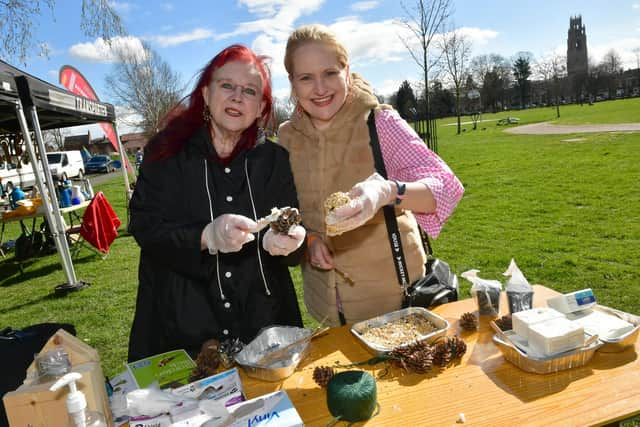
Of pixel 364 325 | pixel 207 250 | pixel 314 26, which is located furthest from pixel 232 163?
pixel 364 325

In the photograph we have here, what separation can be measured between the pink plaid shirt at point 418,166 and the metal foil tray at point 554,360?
2.25 feet

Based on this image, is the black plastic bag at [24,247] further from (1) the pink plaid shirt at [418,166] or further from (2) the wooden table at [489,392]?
(1) the pink plaid shirt at [418,166]

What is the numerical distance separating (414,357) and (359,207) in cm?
59

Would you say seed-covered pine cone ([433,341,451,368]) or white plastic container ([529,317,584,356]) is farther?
seed-covered pine cone ([433,341,451,368])

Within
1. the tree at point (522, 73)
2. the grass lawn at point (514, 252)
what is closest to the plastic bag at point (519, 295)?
the grass lawn at point (514, 252)

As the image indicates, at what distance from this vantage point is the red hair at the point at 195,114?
1926mm

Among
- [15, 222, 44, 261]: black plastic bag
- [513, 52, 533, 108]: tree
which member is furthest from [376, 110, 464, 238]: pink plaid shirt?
[513, 52, 533, 108]: tree

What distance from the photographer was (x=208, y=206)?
1.97 meters

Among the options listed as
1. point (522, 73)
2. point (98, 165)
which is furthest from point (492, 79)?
point (98, 165)

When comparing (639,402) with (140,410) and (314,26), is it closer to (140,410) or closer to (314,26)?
(140,410)

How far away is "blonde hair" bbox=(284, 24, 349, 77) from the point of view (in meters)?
1.97

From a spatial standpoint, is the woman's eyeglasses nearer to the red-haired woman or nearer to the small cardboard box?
the red-haired woman

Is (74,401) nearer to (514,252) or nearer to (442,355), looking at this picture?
(442,355)

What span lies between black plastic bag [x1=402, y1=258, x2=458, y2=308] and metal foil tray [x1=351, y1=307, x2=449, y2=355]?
16cm
